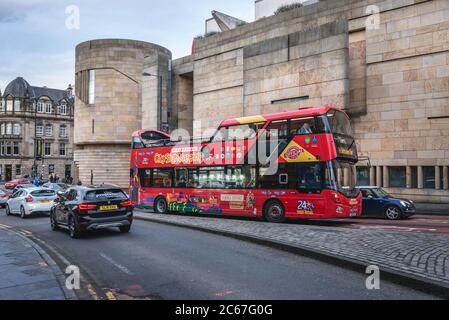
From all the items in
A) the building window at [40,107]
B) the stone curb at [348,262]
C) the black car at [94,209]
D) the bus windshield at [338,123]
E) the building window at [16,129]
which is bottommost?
the stone curb at [348,262]

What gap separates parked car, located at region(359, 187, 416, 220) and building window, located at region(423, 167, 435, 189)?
5622 mm

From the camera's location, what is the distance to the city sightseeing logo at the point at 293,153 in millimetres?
14742

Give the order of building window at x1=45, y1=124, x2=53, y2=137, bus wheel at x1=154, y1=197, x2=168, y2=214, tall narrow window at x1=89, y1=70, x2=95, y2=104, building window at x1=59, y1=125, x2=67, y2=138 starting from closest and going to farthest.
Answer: bus wheel at x1=154, y1=197, x2=168, y2=214
tall narrow window at x1=89, y1=70, x2=95, y2=104
building window at x1=45, y1=124, x2=53, y2=137
building window at x1=59, y1=125, x2=67, y2=138

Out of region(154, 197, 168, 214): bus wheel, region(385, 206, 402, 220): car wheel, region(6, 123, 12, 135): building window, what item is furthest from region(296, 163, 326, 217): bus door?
region(6, 123, 12, 135): building window

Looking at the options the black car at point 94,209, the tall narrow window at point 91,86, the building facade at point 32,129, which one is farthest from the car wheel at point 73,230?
the building facade at point 32,129

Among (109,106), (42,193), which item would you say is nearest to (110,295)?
(42,193)

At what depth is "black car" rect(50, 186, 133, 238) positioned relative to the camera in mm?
12102

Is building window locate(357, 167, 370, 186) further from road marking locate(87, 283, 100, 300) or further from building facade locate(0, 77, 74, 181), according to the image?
building facade locate(0, 77, 74, 181)

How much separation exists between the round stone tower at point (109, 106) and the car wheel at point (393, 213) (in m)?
28.7

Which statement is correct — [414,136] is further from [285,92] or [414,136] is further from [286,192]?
[286,192]

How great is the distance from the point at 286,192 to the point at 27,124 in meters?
73.9

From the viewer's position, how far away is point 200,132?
107 ft

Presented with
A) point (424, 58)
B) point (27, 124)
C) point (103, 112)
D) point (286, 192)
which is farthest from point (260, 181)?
point (27, 124)

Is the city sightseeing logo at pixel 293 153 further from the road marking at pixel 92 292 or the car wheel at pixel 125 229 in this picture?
the road marking at pixel 92 292
